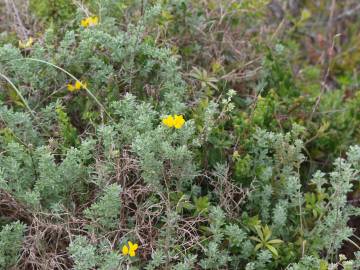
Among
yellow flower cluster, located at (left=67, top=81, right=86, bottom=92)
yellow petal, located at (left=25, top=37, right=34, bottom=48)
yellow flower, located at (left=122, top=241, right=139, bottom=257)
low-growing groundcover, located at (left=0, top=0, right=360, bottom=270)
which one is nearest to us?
yellow flower, located at (left=122, top=241, right=139, bottom=257)

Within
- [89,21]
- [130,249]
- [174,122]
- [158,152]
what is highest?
[89,21]

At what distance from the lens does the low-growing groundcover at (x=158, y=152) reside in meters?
2.50

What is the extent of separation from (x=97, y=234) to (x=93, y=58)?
3.08 ft

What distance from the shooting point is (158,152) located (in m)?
2.58

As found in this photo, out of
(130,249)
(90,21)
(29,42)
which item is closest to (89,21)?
(90,21)

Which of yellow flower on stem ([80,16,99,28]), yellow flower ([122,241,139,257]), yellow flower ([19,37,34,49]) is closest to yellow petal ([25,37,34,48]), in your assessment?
yellow flower ([19,37,34,49])

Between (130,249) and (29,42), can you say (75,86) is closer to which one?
(29,42)

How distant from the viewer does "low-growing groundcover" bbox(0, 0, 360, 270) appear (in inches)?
98.5

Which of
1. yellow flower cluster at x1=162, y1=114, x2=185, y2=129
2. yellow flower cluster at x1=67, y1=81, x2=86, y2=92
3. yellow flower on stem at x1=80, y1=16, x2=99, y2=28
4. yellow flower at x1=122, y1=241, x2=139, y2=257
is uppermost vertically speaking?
yellow flower on stem at x1=80, y1=16, x2=99, y2=28

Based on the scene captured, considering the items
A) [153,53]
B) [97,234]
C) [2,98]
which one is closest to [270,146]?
[153,53]

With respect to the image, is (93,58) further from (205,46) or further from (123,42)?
(205,46)

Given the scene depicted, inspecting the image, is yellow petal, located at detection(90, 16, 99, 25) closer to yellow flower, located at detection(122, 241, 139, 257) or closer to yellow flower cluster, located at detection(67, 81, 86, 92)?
yellow flower cluster, located at detection(67, 81, 86, 92)

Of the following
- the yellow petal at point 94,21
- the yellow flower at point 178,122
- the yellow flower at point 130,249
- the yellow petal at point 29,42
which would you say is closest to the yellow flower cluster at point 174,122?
the yellow flower at point 178,122

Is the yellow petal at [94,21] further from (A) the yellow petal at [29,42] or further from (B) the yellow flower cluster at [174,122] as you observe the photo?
(B) the yellow flower cluster at [174,122]
